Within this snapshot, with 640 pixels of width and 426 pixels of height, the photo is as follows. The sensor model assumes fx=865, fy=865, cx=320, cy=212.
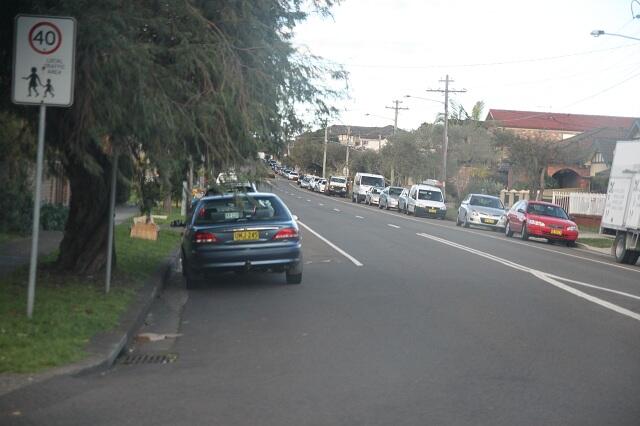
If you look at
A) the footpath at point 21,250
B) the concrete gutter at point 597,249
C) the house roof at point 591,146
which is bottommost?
the concrete gutter at point 597,249

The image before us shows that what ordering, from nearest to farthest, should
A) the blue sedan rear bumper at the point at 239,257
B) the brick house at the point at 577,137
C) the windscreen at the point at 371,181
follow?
1. the blue sedan rear bumper at the point at 239,257
2. the brick house at the point at 577,137
3. the windscreen at the point at 371,181

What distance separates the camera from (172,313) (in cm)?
1130

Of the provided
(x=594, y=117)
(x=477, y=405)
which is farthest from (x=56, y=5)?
(x=594, y=117)

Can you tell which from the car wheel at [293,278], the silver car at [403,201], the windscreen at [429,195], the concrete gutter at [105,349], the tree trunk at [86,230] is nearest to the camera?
the concrete gutter at [105,349]

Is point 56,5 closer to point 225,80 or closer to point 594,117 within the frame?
point 225,80

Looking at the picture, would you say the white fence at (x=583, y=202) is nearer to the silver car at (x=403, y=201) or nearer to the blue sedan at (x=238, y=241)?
the silver car at (x=403, y=201)

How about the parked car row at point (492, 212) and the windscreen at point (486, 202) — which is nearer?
the parked car row at point (492, 212)

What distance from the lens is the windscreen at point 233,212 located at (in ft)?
44.7

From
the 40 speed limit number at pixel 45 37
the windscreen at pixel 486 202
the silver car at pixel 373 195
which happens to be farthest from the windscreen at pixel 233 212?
the silver car at pixel 373 195

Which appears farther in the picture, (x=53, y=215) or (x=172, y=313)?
(x=53, y=215)

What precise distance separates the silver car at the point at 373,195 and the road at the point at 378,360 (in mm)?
46052

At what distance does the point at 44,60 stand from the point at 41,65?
0.19 ft

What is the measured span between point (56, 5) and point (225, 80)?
1958mm

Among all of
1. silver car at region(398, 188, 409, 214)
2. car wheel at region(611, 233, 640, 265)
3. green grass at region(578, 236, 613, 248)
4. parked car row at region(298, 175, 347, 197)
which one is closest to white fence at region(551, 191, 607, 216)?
green grass at region(578, 236, 613, 248)
